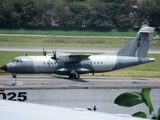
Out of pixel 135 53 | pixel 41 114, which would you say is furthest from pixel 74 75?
pixel 41 114

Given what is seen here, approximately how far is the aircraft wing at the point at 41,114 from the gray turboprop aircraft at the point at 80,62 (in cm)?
2200

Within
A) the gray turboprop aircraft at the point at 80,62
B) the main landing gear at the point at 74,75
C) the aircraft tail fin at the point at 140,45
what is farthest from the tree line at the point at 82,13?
the main landing gear at the point at 74,75

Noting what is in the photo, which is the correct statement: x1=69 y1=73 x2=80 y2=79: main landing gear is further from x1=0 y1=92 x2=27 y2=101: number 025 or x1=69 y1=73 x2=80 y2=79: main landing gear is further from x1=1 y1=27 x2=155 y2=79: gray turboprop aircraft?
x1=0 y1=92 x2=27 y2=101: number 025

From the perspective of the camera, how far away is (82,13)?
146 feet

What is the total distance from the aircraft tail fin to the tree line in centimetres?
1189

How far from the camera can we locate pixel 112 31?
1714 inches

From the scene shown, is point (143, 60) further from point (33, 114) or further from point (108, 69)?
point (33, 114)

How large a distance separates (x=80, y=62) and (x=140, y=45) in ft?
14.8

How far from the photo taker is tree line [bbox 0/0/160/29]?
138ft

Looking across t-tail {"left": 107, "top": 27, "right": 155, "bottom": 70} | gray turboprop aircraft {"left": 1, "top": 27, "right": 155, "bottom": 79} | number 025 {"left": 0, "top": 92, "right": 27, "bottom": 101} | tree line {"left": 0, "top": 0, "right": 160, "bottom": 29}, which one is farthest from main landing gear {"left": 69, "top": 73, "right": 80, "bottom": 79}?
number 025 {"left": 0, "top": 92, "right": 27, "bottom": 101}

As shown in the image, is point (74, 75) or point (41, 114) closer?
point (41, 114)

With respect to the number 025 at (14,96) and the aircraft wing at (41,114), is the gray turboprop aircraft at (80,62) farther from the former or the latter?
the aircraft wing at (41,114)

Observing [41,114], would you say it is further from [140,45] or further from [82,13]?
[82,13]

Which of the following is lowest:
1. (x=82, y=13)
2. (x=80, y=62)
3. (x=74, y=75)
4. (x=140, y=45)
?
(x=74, y=75)
